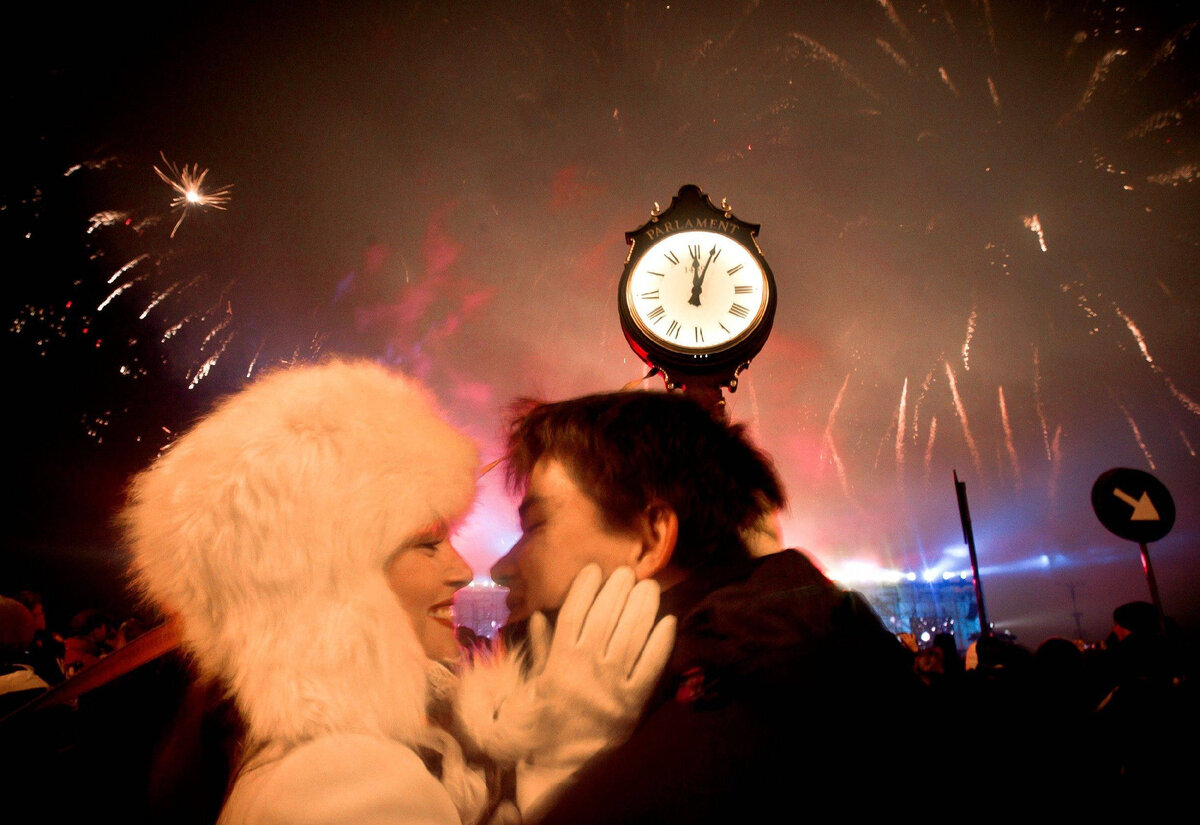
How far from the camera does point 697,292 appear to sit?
124 inches

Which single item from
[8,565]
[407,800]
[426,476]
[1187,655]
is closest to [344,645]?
[407,800]

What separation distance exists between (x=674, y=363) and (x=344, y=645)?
208 cm

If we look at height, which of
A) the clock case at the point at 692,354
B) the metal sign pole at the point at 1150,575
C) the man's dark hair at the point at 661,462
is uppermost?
the clock case at the point at 692,354

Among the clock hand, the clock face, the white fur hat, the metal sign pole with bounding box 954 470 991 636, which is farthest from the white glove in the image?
the metal sign pole with bounding box 954 470 991 636

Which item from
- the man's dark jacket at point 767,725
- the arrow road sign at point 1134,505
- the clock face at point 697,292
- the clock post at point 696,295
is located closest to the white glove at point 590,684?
the man's dark jacket at point 767,725

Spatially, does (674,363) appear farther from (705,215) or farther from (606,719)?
(606,719)

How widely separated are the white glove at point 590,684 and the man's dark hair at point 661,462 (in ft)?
1.15

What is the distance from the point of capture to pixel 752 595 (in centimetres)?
128

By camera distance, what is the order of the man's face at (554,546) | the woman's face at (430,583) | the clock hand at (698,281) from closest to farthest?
the woman's face at (430,583)
the man's face at (554,546)
the clock hand at (698,281)

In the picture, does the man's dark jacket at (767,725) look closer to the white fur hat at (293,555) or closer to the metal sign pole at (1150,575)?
the white fur hat at (293,555)

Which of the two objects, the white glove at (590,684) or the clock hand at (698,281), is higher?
the clock hand at (698,281)

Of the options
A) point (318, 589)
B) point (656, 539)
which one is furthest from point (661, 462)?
point (318, 589)

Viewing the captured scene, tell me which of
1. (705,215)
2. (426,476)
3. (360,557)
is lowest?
(360,557)

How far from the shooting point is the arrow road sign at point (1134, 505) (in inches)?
144
